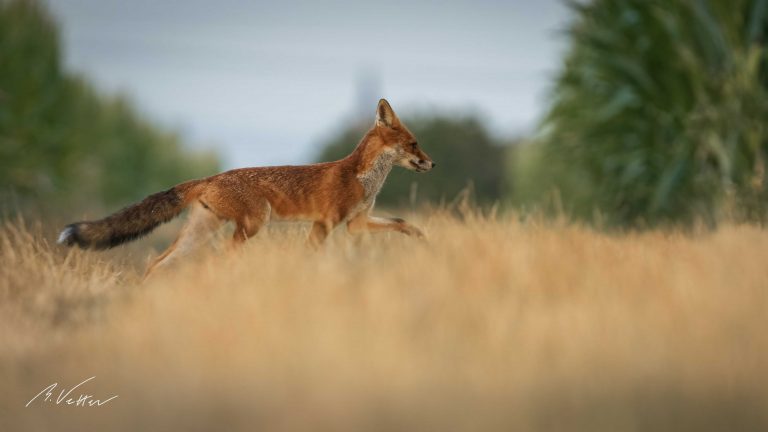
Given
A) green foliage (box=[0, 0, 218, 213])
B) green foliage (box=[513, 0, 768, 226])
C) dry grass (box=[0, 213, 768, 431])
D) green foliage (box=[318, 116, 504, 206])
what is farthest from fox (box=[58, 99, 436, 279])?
green foliage (box=[318, 116, 504, 206])

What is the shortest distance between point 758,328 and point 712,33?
1247 centimetres

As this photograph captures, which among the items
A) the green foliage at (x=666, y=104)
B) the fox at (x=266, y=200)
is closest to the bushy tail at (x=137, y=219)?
the fox at (x=266, y=200)

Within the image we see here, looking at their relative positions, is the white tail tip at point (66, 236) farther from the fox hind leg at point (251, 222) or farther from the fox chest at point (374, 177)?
the fox chest at point (374, 177)

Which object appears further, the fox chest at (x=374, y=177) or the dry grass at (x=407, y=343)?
the fox chest at (x=374, y=177)

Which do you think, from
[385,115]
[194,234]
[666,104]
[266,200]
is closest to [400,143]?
[385,115]

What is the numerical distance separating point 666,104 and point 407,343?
14.5m

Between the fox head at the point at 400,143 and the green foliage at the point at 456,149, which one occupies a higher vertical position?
the green foliage at the point at 456,149

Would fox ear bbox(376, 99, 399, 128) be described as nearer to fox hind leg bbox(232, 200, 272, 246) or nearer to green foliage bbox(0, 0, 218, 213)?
fox hind leg bbox(232, 200, 272, 246)

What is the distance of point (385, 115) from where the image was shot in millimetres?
7656

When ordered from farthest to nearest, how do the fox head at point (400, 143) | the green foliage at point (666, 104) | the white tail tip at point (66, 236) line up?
1. the green foliage at point (666, 104)
2. the fox head at point (400, 143)
3. the white tail tip at point (66, 236)

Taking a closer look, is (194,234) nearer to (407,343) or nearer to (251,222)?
(251,222)

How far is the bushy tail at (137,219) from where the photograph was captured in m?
7.29

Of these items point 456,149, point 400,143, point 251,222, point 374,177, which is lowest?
point 251,222

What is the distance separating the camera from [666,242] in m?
8.45
